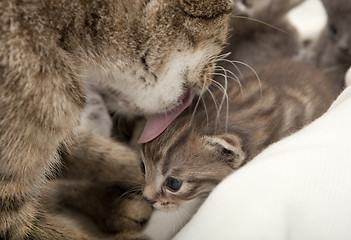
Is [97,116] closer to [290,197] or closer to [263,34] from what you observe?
[263,34]

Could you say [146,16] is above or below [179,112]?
above

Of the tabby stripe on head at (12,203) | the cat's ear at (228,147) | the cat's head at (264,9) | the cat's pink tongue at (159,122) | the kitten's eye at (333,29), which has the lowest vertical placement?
the tabby stripe on head at (12,203)

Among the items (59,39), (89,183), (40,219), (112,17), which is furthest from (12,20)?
(89,183)

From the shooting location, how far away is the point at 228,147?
123cm

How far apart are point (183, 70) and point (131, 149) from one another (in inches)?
23.9

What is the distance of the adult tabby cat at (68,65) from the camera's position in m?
0.96

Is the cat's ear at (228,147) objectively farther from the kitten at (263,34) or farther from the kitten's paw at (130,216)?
the kitten at (263,34)

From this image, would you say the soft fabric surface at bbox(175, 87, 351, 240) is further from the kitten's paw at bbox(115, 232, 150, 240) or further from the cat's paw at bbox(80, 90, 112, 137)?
the cat's paw at bbox(80, 90, 112, 137)

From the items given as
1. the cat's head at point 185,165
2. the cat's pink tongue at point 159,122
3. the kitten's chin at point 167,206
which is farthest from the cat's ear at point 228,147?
the kitten's chin at point 167,206

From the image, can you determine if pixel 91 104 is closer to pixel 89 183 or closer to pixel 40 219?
pixel 89 183

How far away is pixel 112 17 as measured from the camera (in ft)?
3.34

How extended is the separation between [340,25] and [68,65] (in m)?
1.23

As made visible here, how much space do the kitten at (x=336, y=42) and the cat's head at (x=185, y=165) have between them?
68 cm

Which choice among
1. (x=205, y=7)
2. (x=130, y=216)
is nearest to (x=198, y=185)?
(x=130, y=216)
